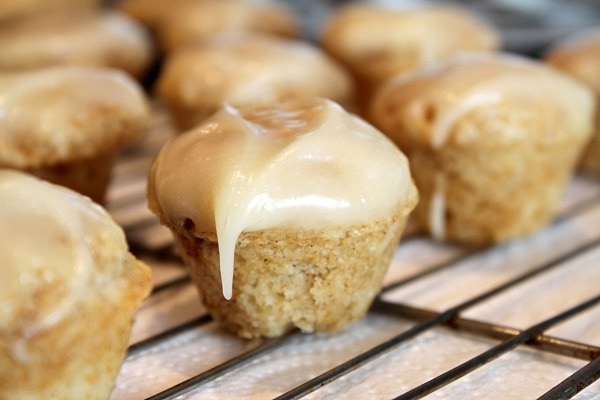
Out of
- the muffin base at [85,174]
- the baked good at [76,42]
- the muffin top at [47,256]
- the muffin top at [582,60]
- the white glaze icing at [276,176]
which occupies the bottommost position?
the muffin base at [85,174]

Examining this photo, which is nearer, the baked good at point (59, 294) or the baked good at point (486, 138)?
the baked good at point (59, 294)

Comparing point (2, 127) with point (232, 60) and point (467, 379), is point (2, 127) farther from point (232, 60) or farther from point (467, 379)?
point (467, 379)

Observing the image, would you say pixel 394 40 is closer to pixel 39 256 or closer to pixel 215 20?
pixel 215 20

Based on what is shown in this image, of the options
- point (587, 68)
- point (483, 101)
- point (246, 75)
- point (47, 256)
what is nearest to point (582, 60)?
point (587, 68)

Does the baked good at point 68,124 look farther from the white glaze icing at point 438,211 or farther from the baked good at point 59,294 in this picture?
the white glaze icing at point 438,211

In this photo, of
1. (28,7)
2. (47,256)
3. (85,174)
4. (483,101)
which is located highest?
(483,101)

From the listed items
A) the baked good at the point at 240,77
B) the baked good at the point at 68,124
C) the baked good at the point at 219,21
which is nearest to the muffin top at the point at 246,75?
the baked good at the point at 240,77
